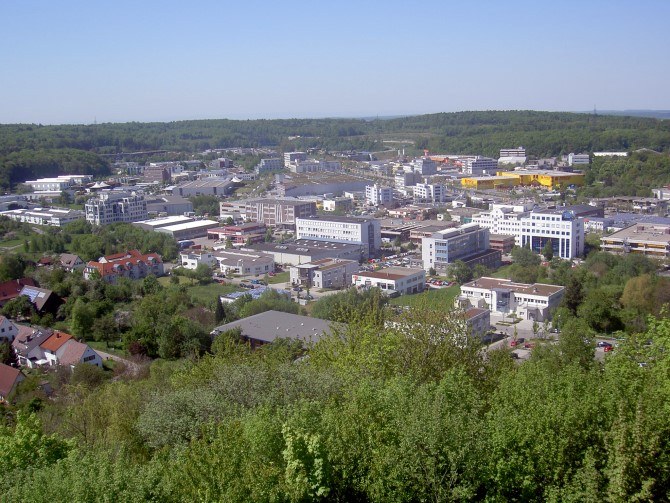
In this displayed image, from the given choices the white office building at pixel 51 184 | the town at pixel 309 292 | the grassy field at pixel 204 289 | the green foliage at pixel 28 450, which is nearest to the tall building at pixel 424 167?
the town at pixel 309 292

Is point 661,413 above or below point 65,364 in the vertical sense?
above

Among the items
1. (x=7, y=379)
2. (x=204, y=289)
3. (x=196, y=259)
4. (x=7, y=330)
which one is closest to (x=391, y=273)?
(x=204, y=289)

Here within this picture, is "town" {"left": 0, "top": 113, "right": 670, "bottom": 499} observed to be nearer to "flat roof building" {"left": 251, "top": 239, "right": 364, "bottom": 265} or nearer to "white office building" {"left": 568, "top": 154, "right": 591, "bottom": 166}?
"flat roof building" {"left": 251, "top": 239, "right": 364, "bottom": 265}

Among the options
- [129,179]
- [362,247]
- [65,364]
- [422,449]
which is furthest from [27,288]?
[129,179]

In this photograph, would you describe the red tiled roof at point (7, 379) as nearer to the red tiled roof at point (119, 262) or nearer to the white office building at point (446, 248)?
the red tiled roof at point (119, 262)

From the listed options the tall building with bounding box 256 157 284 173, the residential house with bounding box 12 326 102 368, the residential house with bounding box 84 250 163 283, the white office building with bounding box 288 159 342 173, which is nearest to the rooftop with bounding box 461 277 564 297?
the residential house with bounding box 12 326 102 368

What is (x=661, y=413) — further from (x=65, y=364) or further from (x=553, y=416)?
(x=65, y=364)

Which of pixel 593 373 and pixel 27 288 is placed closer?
pixel 593 373
